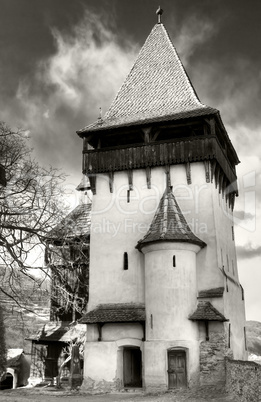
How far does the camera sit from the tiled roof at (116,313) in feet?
64.2

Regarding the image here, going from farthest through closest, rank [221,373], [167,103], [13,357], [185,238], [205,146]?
1. [13,357]
2. [167,103]
3. [205,146]
4. [185,238]
5. [221,373]

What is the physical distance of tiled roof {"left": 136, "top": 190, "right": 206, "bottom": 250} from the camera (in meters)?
19.5

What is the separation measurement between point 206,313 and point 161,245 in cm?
338

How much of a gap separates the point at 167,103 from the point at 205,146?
386 cm

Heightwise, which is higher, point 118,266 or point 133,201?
point 133,201

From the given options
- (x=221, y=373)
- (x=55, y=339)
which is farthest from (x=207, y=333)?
(x=55, y=339)

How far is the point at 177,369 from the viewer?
1833 centimetres

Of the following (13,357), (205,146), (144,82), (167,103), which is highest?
(144,82)

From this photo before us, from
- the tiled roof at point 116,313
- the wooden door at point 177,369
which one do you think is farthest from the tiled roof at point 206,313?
the tiled roof at point 116,313

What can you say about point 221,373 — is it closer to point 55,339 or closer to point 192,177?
point 192,177

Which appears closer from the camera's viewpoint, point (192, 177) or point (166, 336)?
point (166, 336)

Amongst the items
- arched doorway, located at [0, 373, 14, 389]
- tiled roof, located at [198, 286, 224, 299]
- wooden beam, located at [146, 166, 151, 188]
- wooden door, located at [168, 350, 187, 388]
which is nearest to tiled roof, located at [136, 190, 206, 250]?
wooden beam, located at [146, 166, 151, 188]

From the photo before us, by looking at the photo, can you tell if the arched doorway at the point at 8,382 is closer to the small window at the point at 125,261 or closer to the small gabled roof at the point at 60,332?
the small gabled roof at the point at 60,332

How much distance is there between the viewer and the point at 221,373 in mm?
17812
